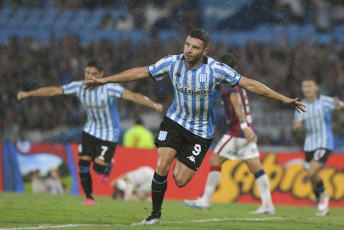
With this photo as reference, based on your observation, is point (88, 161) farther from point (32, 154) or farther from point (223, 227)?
point (32, 154)

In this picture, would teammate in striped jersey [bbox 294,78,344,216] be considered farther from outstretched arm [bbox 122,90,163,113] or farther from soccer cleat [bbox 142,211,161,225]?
soccer cleat [bbox 142,211,161,225]

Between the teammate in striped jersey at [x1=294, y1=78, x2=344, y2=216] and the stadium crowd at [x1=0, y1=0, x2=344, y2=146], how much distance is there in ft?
19.7

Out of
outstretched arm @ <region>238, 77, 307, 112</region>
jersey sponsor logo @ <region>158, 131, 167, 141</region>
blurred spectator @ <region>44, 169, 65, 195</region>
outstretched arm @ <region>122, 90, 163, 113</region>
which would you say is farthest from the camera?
blurred spectator @ <region>44, 169, 65, 195</region>

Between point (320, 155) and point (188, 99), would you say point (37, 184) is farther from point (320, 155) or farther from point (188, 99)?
point (188, 99)

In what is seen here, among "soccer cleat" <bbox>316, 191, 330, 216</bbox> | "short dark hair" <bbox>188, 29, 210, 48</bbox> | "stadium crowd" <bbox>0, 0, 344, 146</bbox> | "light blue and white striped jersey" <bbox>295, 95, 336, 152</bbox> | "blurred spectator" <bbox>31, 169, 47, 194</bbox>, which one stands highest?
"stadium crowd" <bbox>0, 0, 344, 146</bbox>

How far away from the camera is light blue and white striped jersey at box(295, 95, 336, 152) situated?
33.8ft

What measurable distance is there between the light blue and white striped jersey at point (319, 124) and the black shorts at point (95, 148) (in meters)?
3.34

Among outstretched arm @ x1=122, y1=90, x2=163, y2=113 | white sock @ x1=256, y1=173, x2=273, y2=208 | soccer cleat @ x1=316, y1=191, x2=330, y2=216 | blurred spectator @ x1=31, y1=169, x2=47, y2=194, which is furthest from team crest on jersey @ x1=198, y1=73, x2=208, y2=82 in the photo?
blurred spectator @ x1=31, y1=169, x2=47, y2=194

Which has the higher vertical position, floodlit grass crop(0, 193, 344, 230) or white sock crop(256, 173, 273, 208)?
white sock crop(256, 173, 273, 208)

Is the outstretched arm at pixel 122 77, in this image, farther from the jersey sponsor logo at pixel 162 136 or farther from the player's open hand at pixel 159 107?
the player's open hand at pixel 159 107

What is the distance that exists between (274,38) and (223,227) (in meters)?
14.6

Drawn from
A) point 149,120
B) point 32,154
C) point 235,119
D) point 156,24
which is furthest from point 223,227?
point 156,24

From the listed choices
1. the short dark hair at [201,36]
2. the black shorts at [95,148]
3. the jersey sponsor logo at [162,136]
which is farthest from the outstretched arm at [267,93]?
the black shorts at [95,148]

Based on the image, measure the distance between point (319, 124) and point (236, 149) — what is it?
6.14ft
